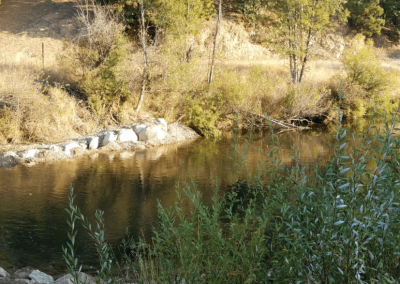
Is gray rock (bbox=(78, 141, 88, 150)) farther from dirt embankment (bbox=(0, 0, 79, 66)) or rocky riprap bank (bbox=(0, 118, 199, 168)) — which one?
dirt embankment (bbox=(0, 0, 79, 66))

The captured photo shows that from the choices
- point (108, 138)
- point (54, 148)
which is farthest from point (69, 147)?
point (108, 138)

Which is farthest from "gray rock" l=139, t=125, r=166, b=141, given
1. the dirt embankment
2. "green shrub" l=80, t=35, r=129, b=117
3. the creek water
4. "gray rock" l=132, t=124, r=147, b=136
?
the dirt embankment

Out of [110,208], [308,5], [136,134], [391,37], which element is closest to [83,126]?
[136,134]

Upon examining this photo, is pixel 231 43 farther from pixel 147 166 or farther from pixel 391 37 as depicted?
pixel 147 166

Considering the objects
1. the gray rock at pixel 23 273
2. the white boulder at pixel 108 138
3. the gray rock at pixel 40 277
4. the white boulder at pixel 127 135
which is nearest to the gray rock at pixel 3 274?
the gray rock at pixel 23 273

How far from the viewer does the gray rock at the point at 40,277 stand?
7.02 meters

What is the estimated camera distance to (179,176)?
14.6 meters

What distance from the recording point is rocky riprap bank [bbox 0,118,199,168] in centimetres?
1594

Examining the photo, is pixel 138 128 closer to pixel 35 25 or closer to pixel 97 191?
pixel 97 191

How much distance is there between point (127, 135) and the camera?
778 inches

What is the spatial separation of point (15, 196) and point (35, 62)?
14.1 metres

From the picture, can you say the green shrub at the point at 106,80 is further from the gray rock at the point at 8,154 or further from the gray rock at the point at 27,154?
the gray rock at the point at 8,154

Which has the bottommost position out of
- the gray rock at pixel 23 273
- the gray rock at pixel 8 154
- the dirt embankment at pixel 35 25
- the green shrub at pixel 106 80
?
the gray rock at pixel 8 154

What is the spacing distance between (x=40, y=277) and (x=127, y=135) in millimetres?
12955
